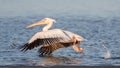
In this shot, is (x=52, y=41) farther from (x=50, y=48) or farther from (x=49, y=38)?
(x=50, y=48)

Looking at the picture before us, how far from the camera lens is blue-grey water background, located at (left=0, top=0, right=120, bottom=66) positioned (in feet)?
39.9

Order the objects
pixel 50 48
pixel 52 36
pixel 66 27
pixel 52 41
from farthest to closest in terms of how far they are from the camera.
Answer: pixel 66 27 < pixel 50 48 < pixel 52 41 < pixel 52 36

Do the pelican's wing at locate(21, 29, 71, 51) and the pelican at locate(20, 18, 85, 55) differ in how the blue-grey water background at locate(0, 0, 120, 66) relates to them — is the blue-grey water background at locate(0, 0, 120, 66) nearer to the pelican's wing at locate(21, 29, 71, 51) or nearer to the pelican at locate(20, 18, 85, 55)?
the pelican at locate(20, 18, 85, 55)

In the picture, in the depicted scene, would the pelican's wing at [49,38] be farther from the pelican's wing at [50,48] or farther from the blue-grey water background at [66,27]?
the blue-grey water background at [66,27]

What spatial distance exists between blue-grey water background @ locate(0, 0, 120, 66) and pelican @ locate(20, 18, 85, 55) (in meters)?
0.17

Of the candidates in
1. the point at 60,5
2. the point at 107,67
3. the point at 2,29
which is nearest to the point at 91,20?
the point at 2,29

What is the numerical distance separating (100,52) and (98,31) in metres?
4.80

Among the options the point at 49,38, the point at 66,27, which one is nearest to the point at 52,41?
the point at 49,38

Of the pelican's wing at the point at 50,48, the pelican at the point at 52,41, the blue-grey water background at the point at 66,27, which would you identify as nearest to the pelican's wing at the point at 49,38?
the pelican at the point at 52,41

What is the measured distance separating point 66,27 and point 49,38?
23.5ft

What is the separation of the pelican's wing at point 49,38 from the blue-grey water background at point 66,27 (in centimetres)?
30

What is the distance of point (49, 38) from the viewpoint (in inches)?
504

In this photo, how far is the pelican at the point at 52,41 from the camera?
1275 cm

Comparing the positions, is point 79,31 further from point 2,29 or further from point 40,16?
point 40,16
